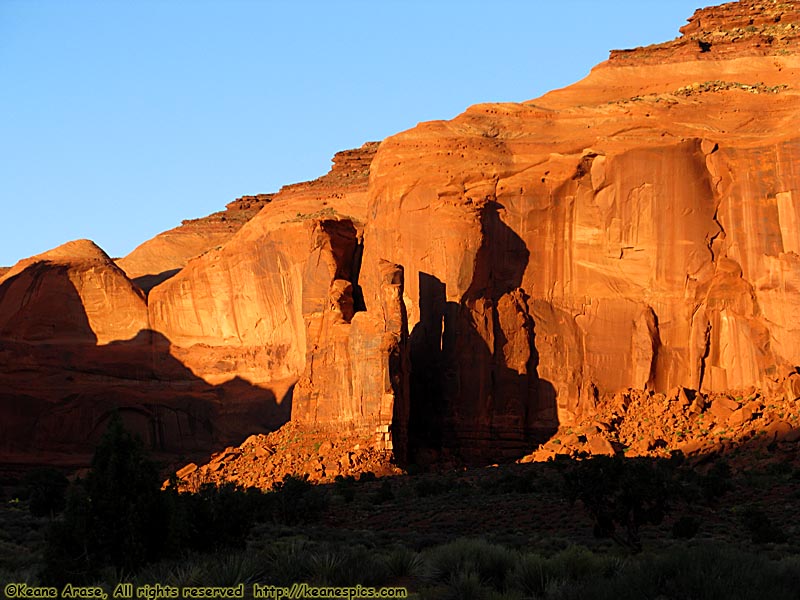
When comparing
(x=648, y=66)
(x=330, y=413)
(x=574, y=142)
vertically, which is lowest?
(x=330, y=413)

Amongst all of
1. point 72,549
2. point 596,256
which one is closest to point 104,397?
point 596,256

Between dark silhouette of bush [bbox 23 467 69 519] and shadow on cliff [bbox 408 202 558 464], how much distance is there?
41.4ft

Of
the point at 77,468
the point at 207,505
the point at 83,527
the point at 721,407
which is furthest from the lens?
the point at 77,468

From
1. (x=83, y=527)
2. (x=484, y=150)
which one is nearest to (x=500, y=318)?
(x=484, y=150)

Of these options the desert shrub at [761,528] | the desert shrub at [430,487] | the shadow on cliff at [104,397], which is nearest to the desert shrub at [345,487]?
the desert shrub at [430,487]

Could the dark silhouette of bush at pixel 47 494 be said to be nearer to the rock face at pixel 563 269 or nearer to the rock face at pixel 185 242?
the rock face at pixel 563 269

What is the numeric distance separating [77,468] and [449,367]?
854 inches

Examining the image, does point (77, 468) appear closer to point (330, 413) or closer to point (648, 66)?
point (330, 413)

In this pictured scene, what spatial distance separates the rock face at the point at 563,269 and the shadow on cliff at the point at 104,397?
46.4 ft

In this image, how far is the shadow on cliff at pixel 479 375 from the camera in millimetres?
52000

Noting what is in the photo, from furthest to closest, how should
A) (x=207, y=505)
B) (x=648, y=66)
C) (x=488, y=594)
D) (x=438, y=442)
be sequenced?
(x=648, y=66), (x=438, y=442), (x=207, y=505), (x=488, y=594)

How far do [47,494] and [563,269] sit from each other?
2089 cm

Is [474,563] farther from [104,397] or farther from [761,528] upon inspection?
[104,397]

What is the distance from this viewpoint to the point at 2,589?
21.2 meters
